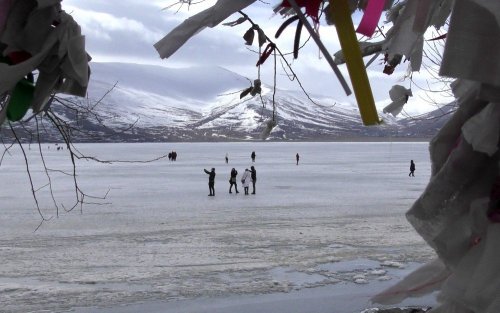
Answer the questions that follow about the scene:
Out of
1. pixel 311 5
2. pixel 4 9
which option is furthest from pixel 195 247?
pixel 311 5

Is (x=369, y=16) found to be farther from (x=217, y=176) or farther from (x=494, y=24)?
(x=217, y=176)

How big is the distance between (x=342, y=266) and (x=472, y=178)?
30.9 ft

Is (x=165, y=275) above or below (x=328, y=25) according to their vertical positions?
below

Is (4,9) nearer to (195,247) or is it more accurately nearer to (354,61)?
(354,61)

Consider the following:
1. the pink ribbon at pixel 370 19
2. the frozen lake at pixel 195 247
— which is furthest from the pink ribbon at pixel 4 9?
the frozen lake at pixel 195 247

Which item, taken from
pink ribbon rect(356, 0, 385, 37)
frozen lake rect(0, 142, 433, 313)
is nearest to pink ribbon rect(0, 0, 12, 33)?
pink ribbon rect(356, 0, 385, 37)

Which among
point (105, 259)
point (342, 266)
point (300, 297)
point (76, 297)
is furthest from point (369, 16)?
point (105, 259)

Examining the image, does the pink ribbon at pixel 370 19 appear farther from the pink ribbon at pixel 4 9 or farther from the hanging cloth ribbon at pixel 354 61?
the pink ribbon at pixel 4 9

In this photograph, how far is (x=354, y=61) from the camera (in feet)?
2.55

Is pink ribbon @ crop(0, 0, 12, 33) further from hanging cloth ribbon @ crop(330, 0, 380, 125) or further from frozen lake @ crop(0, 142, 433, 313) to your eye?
frozen lake @ crop(0, 142, 433, 313)

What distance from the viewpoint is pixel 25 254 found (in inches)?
432

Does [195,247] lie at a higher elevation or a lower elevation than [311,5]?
lower

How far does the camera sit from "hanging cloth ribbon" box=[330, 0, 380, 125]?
750 millimetres

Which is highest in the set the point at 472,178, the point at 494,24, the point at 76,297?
the point at 494,24
